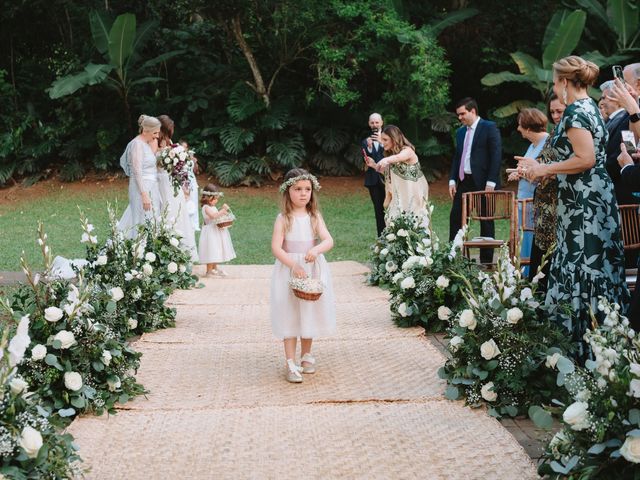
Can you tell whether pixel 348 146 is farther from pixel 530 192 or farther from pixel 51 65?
pixel 530 192

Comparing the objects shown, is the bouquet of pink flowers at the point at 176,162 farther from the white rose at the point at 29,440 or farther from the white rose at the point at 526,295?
the white rose at the point at 29,440

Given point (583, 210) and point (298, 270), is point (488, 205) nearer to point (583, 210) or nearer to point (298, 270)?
point (298, 270)

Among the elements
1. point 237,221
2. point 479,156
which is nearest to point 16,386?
point 479,156

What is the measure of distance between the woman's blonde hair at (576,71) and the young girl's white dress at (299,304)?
6.45 feet

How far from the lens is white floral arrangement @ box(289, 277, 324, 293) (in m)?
5.52

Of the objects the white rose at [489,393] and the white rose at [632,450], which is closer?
the white rose at [632,450]

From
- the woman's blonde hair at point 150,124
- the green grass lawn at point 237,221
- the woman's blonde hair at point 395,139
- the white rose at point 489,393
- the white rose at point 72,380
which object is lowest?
the green grass lawn at point 237,221

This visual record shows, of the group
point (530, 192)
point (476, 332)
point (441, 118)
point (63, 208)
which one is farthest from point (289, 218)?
point (441, 118)

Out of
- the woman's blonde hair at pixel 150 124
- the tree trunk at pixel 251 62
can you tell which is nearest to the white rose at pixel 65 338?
the woman's blonde hair at pixel 150 124

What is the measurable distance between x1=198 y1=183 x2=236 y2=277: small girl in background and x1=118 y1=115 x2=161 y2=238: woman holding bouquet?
755 mm

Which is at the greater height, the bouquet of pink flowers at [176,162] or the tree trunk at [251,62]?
the tree trunk at [251,62]

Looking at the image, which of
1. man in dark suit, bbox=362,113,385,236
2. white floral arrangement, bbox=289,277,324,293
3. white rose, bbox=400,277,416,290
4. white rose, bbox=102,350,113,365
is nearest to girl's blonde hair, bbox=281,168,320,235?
white floral arrangement, bbox=289,277,324,293

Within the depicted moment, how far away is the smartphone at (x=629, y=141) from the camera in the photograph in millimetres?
5227

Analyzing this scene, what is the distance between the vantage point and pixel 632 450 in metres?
2.95
